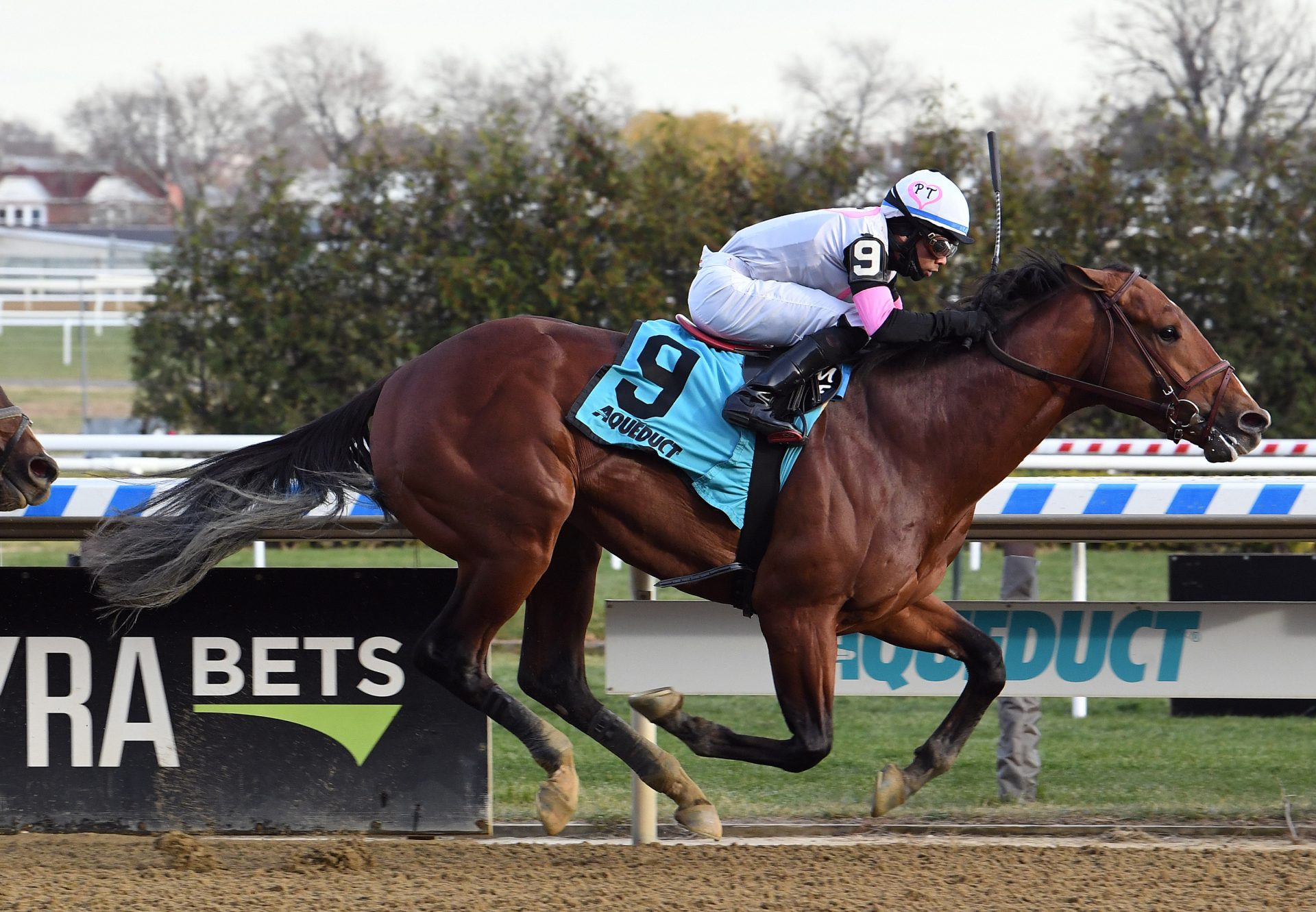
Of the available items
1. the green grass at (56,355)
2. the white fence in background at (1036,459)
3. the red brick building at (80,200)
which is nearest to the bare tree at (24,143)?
the red brick building at (80,200)

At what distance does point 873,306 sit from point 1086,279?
0.61m

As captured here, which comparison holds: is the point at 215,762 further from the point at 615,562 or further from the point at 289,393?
the point at 289,393

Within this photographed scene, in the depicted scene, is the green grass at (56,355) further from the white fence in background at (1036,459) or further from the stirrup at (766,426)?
the stirrup at (766,426)

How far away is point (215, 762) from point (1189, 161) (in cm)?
878

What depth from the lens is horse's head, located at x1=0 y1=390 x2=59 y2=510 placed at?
13.0 ft

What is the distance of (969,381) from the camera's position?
13.0 ft

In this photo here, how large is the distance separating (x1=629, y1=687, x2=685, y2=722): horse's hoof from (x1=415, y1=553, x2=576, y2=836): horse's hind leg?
23 centimetres

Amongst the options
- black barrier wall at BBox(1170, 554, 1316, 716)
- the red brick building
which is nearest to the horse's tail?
black barrier wall at BBox(1170, 554, 1316, 716)

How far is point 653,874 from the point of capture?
150 inches

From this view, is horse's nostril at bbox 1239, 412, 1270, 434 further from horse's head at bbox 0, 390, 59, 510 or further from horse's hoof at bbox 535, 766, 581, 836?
horse's head at bbox 0, 390, 59, 510

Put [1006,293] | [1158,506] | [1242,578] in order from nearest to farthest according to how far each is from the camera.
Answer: [1006,293], [1158,506], [1242,578]

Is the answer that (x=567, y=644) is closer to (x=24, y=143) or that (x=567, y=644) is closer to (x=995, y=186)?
(x=995, y=186)

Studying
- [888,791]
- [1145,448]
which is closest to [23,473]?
[888,791]

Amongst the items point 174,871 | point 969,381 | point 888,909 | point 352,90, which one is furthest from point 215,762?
point 352,90
